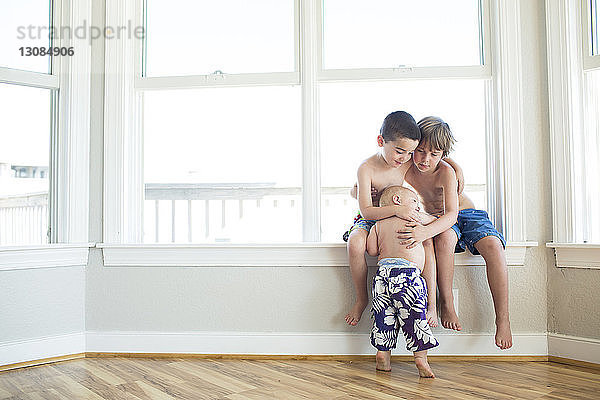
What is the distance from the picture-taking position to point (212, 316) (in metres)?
2.58

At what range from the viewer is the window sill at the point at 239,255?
8.17 feet

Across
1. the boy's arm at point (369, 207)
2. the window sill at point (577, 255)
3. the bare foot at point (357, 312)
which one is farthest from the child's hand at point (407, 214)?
the window sill at point (577, 255)

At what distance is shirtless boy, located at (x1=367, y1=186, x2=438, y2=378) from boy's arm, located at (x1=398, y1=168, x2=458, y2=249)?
30 mm

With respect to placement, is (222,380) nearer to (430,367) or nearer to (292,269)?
(292,269)

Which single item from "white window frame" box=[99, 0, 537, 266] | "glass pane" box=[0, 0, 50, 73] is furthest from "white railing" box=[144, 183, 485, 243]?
"glass pane" box=[0, 0, 50, 73]

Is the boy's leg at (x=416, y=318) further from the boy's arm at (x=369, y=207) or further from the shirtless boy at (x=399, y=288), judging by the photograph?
the boy's arm at (x=369, y=207)

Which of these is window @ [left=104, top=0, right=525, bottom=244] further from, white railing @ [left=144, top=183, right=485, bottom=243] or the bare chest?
the bare chest

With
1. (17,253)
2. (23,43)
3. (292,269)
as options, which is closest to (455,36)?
(292,269)

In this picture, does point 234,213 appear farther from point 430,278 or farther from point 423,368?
point 423,368

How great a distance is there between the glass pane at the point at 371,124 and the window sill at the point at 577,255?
1.38ft

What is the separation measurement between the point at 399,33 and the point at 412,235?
109 centimetres

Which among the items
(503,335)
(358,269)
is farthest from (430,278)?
(503,335)

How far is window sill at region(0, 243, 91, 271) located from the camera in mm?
2422

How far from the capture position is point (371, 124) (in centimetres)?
271
